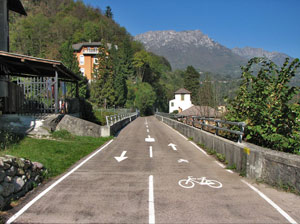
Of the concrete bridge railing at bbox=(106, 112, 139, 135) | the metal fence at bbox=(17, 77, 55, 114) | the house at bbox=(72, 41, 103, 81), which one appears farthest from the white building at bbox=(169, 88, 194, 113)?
the metal fence at bbox=(17, 77, 55, 114)

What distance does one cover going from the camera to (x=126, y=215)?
205 inches

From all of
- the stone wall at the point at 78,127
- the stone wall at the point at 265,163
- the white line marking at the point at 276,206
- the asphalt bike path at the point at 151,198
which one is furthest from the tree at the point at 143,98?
the white line marking at the point at 276,206

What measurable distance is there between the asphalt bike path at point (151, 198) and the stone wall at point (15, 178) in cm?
61

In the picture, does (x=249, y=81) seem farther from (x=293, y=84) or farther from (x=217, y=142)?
(x=217, y=142)

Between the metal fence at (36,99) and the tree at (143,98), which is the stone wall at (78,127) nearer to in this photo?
the metal fence at (36,99)

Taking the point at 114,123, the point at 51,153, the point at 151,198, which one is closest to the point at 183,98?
the point at 114,123

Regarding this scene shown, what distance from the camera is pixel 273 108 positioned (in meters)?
10.4

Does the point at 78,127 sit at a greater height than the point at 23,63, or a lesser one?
lesser

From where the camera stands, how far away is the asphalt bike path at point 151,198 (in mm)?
5125

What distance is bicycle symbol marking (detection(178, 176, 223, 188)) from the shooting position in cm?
734

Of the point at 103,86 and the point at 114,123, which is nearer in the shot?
the point at 114,123

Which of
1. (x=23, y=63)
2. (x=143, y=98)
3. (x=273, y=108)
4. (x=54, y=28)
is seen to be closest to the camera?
(x=273, y=108)

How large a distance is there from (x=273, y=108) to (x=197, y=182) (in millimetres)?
5060

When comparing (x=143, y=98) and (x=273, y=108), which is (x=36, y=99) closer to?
(x=273, y=108)
